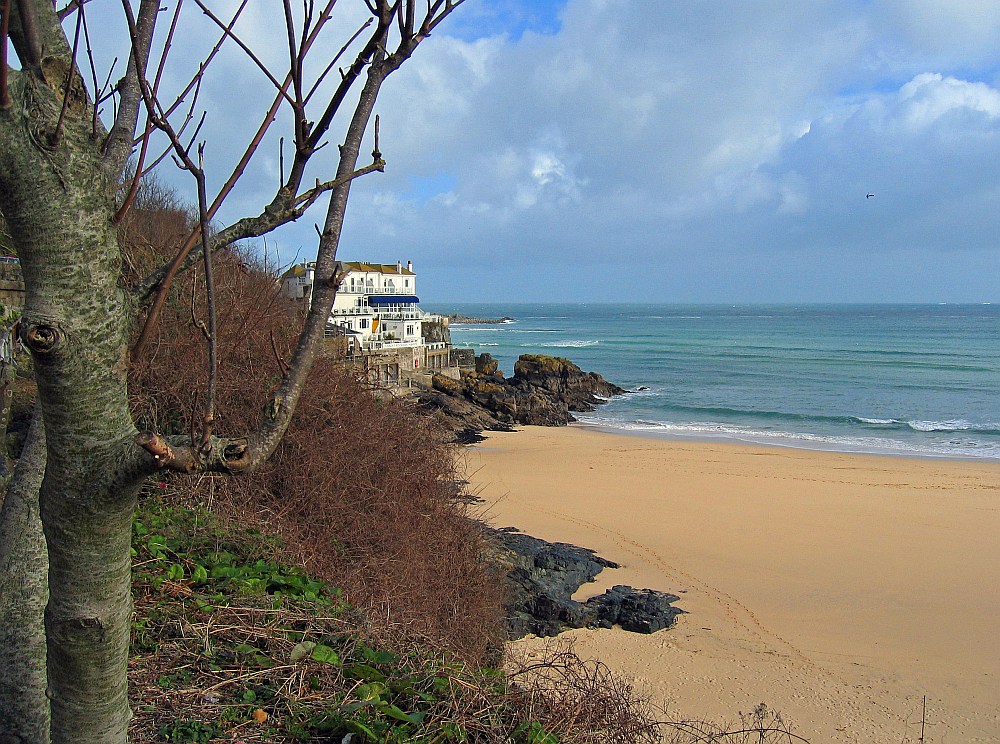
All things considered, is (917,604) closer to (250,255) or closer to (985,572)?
(985,572)

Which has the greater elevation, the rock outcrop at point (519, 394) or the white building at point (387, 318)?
the white building at point (387, 318)

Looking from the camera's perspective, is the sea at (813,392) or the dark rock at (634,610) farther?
the sea at (813,392)

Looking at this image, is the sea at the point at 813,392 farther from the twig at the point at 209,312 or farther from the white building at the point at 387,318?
the twig at the point at 209,312

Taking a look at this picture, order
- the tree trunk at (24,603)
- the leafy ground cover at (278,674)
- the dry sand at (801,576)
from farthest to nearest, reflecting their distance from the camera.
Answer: the dry sand at (801,576), the leafy ground cover at (278,674), the tree trunk at (24,603)

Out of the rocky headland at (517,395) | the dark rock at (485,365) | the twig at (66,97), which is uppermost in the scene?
the twig at (66,97)

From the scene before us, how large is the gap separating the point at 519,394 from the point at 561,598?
26666mm

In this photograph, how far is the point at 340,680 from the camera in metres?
4.42

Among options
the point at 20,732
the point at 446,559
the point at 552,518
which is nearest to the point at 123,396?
the point at 20,732

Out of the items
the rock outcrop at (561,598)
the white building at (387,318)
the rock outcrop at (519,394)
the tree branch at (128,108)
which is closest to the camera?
the tree branch at (128,108)

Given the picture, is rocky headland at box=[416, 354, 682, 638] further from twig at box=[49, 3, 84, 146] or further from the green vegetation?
twig at box=[49, 3, 84, 146]

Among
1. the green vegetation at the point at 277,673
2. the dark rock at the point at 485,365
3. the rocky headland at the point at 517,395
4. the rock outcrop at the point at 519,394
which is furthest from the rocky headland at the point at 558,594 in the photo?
the dark rock at the point at 485,365

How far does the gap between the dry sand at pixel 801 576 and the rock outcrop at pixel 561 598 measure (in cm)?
26

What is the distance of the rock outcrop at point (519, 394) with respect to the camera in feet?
115

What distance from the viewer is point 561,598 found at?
1150 centimetres
